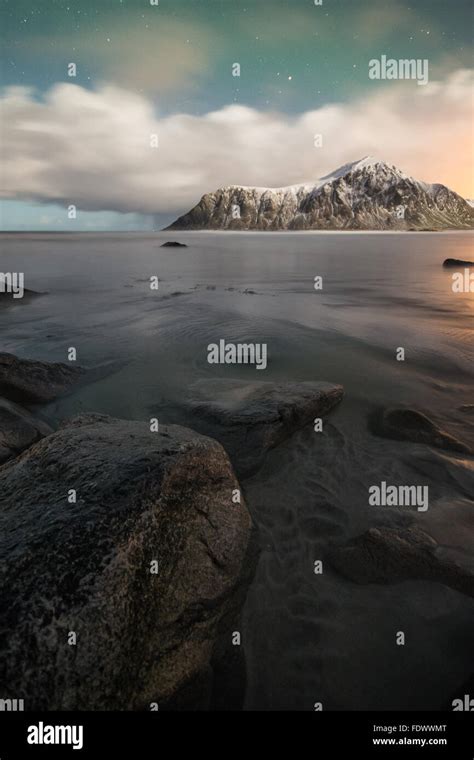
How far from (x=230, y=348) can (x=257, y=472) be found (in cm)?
701

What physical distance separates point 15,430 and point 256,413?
4308 mm

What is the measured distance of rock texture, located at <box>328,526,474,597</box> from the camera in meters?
4.81

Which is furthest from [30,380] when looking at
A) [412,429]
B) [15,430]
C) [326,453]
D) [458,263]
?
[458,263]

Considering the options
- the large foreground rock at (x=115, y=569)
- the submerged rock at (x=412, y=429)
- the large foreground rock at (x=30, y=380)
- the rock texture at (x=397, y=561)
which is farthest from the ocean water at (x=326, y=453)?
the large foreground rock at (x=115, y=569)

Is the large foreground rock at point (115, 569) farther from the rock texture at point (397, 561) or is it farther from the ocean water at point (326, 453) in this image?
the rock texture at point (397, 561)

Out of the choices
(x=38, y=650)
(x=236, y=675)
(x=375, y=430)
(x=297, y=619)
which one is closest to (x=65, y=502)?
(x=38, y=650)

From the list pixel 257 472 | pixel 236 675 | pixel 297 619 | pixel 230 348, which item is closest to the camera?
pixel 236 675

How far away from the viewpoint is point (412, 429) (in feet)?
25.2

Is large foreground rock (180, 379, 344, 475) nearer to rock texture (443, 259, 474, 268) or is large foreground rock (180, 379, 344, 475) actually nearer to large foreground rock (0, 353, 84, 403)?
large foreground rock (0, 353, 84, 403)

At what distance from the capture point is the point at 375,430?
795 centimetres

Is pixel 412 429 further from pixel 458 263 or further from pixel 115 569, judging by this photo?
pixel 458 263

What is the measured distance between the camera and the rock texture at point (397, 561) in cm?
481

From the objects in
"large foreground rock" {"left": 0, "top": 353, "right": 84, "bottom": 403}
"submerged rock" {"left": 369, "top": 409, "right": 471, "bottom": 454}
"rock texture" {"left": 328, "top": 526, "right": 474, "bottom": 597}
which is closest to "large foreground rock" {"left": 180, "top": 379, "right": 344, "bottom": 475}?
"submerged rock" {"left": 369, "top": 409, "right": 471, "bottom": 454}

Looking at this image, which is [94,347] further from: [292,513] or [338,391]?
[292,513]
